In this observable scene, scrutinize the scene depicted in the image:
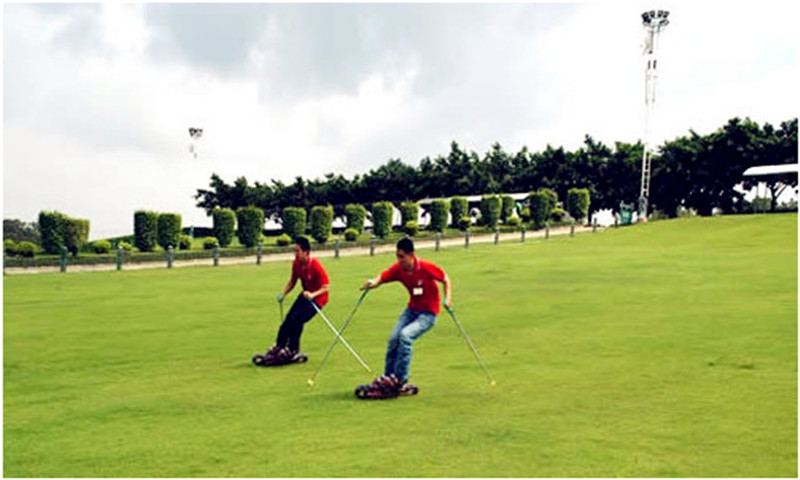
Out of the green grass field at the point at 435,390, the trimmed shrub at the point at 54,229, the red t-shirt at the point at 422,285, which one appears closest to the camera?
the green grass field at the point at 435,390

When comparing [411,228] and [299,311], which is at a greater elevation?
[411,228]

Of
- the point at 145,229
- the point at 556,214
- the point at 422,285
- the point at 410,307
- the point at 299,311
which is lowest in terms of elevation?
the point at 299,311

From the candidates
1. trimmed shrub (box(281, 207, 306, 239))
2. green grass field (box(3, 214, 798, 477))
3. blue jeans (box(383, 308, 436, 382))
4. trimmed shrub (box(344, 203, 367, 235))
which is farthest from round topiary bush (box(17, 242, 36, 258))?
blue jeans (box(383, 308, 436, 382))

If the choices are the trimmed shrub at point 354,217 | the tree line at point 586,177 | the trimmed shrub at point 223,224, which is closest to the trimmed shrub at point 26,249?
the trimmed shrub at point 223,224

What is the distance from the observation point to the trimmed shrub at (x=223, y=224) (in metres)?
61.5

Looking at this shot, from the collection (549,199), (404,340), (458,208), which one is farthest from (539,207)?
(404,340)

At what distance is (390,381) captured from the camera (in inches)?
413

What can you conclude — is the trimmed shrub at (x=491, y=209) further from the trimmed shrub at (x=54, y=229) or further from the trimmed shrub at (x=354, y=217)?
the trimmed shrub at (x=54, y=229)

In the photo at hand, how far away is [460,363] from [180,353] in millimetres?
5285

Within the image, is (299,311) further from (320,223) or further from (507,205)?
(507,205)

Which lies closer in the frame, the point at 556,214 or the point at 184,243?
the point at 184,243

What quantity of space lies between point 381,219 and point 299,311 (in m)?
57.2

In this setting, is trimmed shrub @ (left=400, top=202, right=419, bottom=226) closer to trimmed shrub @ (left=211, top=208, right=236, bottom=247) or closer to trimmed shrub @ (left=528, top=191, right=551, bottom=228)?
trimmed shrub @ (left=528, top=191, right=551, bottom=228)

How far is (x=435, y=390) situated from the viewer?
11.1 metres
